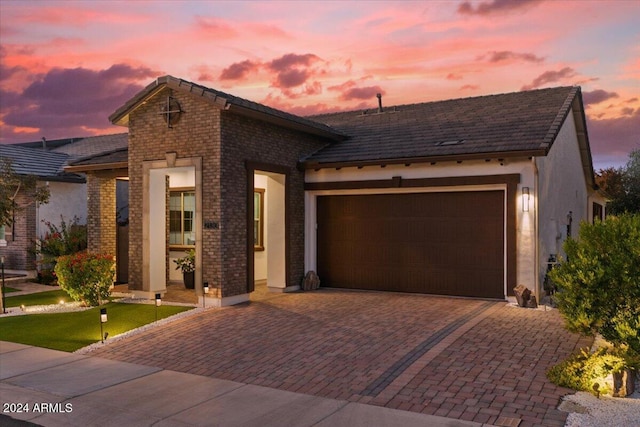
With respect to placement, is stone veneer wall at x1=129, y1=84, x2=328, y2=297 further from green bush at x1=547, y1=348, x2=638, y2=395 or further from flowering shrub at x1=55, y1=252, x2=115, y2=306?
green bush at x1=547, y1=348, x2=638, y2=395

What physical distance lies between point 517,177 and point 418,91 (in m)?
12.3

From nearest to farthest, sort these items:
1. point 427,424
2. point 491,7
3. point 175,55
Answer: point 427,424 < point 491,7 < point 175,55

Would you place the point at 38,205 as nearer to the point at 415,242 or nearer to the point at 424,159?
the point at 415,242

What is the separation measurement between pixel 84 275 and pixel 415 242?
8180mm

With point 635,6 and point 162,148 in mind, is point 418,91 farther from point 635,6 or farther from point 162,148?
point 162,148

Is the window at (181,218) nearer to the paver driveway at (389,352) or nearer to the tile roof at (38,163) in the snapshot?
the paver driveway at (389,352)

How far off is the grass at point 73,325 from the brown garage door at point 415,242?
491 centimetres

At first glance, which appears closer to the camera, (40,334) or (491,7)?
(40,334)

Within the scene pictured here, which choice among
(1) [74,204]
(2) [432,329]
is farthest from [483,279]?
(1) [74,204]

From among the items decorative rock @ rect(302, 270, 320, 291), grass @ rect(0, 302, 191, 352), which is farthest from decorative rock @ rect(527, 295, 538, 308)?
grass @ rect(0, 302, 191, 352)

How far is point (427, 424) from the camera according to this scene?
542 cm

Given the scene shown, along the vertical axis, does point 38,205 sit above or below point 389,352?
above

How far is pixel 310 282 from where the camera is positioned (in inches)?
585

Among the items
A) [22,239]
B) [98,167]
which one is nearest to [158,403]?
[98,167]
